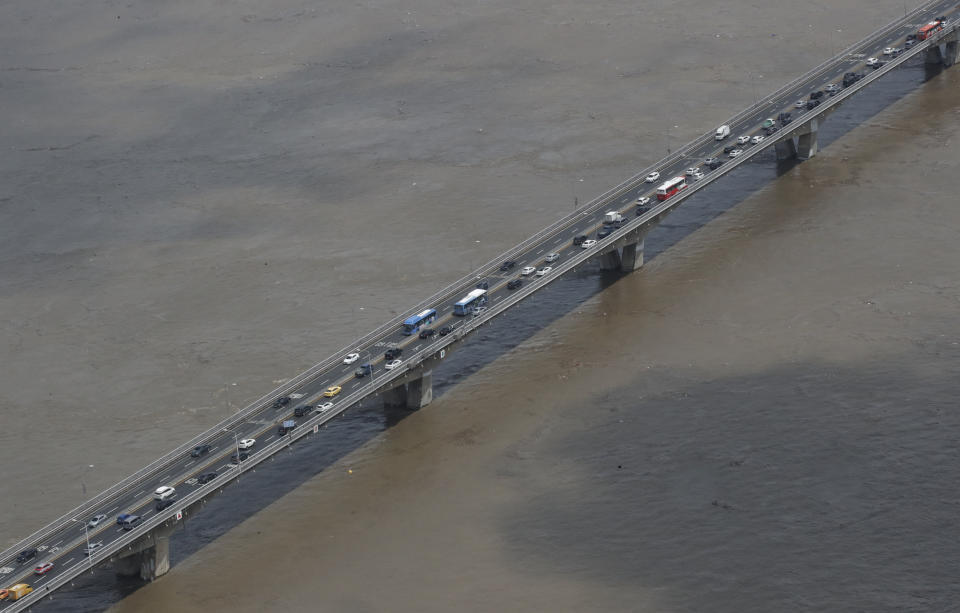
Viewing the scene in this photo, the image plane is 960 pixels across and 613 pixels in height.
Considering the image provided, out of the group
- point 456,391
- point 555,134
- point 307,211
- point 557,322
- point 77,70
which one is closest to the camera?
point 456,391

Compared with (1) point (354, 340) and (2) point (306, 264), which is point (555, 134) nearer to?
(2) point (306, 264)

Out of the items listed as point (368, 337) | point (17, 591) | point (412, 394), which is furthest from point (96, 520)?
point (368, 337)

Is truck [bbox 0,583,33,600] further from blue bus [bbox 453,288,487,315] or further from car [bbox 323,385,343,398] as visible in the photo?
blue bus [bbox 453,288,487,315]

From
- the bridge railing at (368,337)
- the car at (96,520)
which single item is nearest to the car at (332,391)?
the bridge railing at (368,337)

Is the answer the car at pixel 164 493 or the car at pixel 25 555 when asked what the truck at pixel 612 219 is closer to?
the car at pixel 164 493

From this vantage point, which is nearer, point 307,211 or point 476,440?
point 476,440

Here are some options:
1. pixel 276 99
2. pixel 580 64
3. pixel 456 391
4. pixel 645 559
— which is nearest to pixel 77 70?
pixel 276 99
